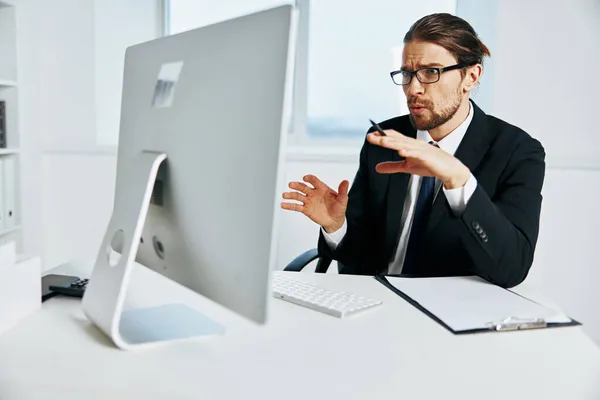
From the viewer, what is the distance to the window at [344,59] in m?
3.33

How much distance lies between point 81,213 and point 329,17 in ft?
5.34

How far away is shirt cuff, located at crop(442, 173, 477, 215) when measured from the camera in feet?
4.72

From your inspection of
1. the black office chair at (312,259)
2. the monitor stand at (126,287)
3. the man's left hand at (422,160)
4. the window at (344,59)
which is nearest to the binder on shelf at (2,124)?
the window at (344,59)

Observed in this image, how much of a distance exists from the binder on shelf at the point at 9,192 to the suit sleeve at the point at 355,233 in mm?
1772

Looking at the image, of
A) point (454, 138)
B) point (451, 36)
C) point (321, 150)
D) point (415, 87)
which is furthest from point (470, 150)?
point (321, 150)

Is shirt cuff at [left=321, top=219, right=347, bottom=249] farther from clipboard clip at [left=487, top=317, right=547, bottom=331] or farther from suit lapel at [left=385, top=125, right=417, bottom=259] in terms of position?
clipboard clip at [left=487, top=317, right=547, bottom=331]

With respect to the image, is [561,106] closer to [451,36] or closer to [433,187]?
[451,36]

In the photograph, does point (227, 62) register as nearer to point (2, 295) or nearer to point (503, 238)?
point (2, 295)

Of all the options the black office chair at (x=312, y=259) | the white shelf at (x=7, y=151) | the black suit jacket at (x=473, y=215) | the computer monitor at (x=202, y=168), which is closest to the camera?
the computer monitor at (x=202, y=168)

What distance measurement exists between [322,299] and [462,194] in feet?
1.31

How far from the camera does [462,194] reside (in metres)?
1.44

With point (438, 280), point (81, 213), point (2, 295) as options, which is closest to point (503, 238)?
point (438, 280)

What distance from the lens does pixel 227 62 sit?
3.15 feet

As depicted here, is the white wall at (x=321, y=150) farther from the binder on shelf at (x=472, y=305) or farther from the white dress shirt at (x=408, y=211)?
the binder on shelf at (x=472, y=305)
